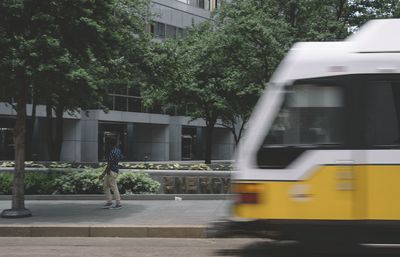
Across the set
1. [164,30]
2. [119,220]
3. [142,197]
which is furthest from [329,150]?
[164,30]

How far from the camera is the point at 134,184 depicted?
19109 millimetres

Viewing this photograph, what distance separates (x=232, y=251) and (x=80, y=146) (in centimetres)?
3769

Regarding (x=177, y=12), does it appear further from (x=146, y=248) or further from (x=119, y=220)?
(x=146, y=248)

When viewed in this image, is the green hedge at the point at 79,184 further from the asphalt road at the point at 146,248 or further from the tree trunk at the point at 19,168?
the asphalt road at the point at 146,248

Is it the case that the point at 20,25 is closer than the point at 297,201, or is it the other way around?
the point at 297,201

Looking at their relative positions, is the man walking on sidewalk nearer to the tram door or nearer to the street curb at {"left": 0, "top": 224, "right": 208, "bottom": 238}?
the street curb at {"left": 0, "top": 224, "right": 208, "bottom": 238}

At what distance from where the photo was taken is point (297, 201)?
806cm

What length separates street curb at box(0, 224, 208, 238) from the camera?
12891 mm

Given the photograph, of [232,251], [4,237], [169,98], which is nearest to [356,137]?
[232,251]

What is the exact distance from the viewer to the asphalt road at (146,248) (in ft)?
29.7

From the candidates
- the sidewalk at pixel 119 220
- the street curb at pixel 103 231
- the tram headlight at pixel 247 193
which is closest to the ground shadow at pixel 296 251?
the tram headlight at pixel 247 193

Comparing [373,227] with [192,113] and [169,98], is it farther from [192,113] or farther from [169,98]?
[192,113]

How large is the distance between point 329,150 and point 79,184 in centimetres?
1226

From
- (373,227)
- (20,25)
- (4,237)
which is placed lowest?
(4,237)
